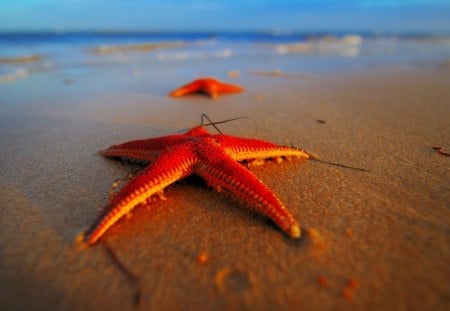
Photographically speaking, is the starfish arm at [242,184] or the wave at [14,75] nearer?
the starfish arm at [242,184]

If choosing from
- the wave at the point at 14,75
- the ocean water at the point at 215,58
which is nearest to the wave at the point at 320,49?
the ocean water at the point at 215,58

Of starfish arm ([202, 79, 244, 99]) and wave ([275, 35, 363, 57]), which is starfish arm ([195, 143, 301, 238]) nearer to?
starfish arm ([202, 79, 244, 99])

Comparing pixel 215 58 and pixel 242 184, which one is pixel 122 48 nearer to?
pixel 215 58

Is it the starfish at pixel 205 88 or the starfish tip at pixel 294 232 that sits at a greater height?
the starfish tip at pixel 294 232

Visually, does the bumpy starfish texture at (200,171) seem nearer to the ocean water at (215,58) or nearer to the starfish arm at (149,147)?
the starfish arm at (149,147)

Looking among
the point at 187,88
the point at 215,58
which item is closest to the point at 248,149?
the point at 187,88

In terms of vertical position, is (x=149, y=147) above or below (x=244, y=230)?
above

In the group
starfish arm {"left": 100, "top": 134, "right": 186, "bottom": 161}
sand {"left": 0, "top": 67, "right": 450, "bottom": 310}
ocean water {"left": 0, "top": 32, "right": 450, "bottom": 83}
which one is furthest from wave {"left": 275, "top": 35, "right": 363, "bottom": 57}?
starfish arm {"left": 100, "top": 134, "right": 186, "bottom": 161}

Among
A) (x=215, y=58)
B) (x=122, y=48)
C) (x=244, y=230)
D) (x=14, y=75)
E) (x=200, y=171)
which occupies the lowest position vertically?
(x=122, y=48)
